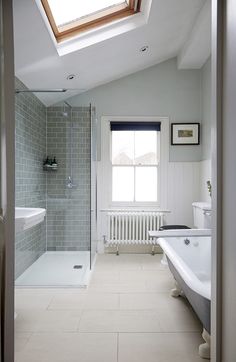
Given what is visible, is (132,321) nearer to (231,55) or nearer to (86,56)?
(231,55)

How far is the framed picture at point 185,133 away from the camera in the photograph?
4746mm

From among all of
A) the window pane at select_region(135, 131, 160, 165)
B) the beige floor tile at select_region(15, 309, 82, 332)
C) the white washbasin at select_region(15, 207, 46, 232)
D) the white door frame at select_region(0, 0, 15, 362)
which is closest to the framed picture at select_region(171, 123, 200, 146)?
the window pane at select_region(135, 131, 160, 165)

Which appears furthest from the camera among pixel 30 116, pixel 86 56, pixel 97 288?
pixel 30 116

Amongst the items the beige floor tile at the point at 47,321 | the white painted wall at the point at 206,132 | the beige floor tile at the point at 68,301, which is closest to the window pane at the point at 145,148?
the white painted wall at the point at 206,132

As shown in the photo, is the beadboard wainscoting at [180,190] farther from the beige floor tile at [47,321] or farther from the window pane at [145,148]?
the beige floor tile at [47,321]

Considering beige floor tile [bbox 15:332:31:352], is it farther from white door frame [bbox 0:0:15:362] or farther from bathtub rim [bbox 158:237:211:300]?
bathtub rim [bbox 158:237:211:300]

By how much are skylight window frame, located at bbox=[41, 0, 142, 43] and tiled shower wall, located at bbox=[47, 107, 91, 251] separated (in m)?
1.29

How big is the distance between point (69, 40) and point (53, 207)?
231 cm

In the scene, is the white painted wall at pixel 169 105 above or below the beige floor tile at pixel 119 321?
above

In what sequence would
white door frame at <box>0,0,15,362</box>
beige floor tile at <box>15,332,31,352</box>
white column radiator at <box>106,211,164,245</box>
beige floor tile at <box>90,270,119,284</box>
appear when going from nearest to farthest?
white door frame at <box>0,0,15,362</box> < beige floor tile at <box>15,332,31,352</box> < beige floor tile at <box>90,270,119,284</box> < white column radiator at <box>106,211,164,245</box>

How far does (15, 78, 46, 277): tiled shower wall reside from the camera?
11.5ft

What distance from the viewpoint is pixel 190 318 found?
2.53 m

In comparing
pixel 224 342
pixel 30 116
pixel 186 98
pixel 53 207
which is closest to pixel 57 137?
pixel 30 116

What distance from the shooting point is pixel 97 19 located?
3299 millimetres
